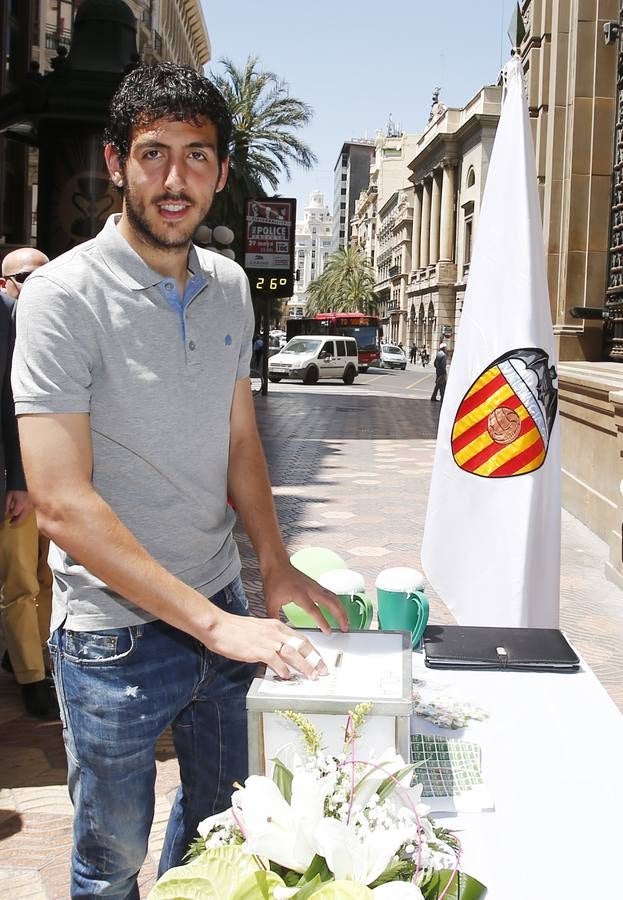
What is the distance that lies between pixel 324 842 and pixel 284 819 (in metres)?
0.09

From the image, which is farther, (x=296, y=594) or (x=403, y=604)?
(x=403, y=604)

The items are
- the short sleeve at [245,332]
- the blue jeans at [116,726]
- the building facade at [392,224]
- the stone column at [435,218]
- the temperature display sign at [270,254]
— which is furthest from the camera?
the building facade at [392,224]

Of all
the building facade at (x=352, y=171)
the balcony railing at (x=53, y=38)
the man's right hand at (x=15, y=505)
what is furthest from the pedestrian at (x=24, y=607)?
the building facade at (x=352, y=171)

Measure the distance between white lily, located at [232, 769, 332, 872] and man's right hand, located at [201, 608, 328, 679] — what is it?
32cm

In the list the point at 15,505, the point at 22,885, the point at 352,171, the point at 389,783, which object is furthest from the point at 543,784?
the point at 352,171

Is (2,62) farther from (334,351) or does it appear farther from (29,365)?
(334,351)

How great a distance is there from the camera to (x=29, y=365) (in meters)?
1.71

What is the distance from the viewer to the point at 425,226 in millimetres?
79438

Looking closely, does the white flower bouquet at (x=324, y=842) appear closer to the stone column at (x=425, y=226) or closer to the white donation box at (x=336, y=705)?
the white donation box at (x=336, y=705)

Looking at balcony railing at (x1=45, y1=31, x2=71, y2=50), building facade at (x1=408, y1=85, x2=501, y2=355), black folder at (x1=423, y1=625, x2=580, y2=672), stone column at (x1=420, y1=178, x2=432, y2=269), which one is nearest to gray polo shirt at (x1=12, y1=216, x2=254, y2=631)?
black folder at (x1=423, y1=625, x2=580, y2=672)

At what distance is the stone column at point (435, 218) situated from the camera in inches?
2916

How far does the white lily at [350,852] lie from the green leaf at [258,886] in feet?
0.22

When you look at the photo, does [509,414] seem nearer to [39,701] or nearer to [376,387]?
[39,701]

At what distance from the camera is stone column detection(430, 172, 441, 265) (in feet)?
243
